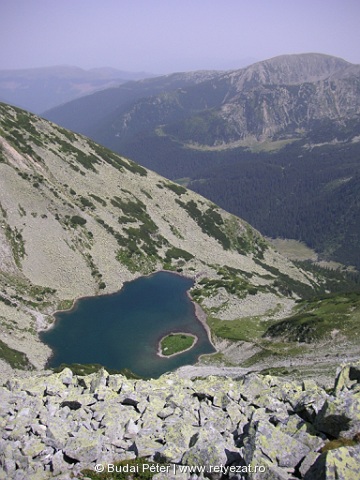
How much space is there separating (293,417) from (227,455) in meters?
6.37

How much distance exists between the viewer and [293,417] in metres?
30.5

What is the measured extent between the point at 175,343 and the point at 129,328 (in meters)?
13.5

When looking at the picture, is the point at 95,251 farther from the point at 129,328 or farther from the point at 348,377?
the point at 348,377

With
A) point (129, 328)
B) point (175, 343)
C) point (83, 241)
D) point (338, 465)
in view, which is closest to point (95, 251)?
point (83, 241)

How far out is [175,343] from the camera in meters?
102

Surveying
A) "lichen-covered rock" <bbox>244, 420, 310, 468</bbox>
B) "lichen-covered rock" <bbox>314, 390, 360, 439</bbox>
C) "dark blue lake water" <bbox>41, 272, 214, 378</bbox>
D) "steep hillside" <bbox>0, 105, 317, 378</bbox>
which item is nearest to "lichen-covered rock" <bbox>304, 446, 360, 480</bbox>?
"lichen-covered rock" <bbox>244, 420, 310, 468</bbox>

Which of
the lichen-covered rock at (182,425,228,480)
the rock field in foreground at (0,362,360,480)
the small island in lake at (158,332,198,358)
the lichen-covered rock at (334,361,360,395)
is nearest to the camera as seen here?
the rock field in foreground at (0,362,360,480)

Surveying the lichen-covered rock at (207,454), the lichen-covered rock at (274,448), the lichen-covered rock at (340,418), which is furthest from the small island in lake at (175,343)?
the lichen-covered rock at (274,448)

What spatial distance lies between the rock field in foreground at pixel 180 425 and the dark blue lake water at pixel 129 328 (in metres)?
53.8

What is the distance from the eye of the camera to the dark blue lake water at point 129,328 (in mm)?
94938

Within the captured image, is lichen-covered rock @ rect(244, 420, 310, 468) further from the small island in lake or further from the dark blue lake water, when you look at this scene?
the small island in lake

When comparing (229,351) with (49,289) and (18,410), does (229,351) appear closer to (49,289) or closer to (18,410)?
(49,289)

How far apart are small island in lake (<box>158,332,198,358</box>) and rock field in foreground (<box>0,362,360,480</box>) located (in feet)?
188

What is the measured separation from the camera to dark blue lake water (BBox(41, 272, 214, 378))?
94938 mm
